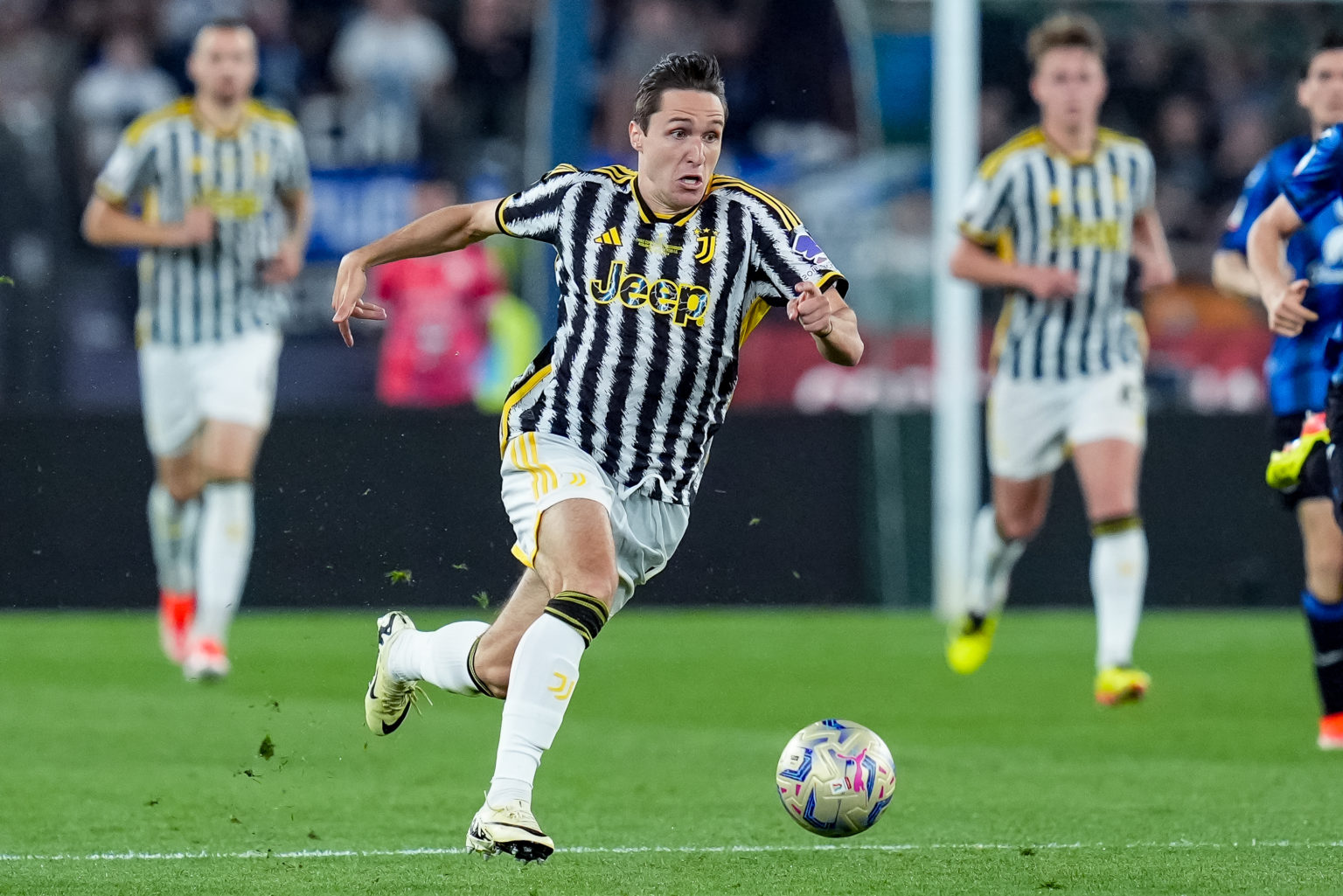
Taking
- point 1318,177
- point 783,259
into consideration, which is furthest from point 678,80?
point 1318,177

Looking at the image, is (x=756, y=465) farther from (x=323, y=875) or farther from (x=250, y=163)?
(x=323, y=875)

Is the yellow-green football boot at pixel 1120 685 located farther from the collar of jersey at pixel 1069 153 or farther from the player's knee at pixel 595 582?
the player's knee at pixel 595 582

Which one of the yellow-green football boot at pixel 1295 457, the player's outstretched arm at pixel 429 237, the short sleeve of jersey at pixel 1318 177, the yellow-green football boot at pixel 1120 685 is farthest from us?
the yellow-green football boot at pixel 1120 685

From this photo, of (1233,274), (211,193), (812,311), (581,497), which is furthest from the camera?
(211,193)

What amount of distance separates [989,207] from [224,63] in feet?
10.0

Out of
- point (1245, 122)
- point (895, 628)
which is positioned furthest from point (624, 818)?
point (1245, 122)

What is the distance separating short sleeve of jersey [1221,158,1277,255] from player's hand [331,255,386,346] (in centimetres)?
311


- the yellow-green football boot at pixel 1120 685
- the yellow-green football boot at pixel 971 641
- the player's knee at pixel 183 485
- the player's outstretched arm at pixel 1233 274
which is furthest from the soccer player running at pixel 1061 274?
the player's knee at pixel 183 485

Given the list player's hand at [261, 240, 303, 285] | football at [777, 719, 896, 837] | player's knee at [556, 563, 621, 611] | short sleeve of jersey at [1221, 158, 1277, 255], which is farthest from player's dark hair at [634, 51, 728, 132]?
player's hand at [261, 240, 303, 285]

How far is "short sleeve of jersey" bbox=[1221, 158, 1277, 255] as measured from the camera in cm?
673

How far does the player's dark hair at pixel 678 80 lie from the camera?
15.1 ft

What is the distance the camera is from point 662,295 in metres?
4.68

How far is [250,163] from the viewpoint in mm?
8602

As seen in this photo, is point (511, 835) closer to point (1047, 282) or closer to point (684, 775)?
point (684, 775)
